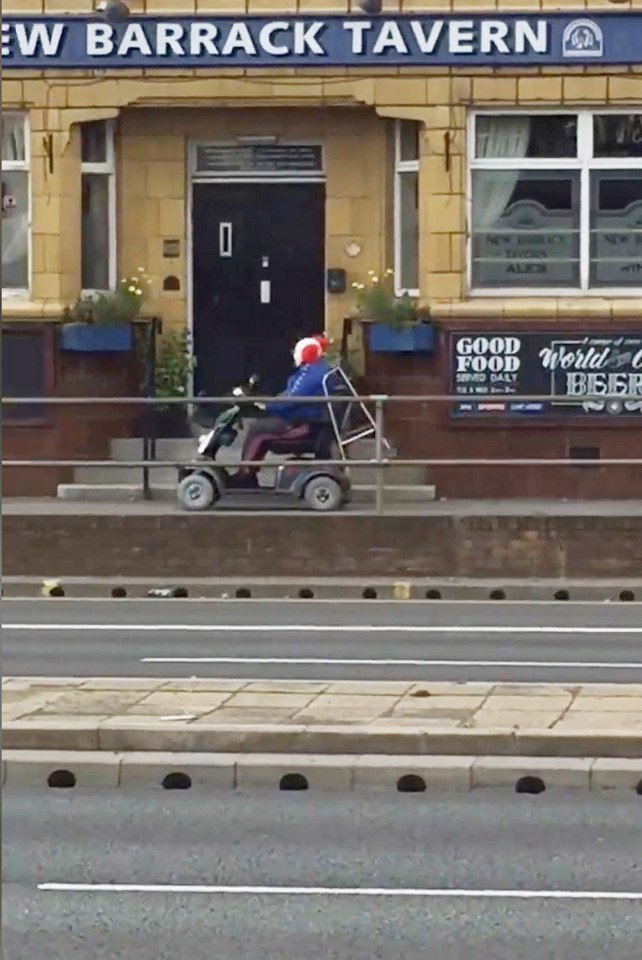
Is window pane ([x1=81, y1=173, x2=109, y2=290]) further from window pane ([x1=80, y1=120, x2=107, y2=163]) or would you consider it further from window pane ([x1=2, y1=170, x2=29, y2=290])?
window pane ([x1=2, y1=170, x2=29, y2=290])

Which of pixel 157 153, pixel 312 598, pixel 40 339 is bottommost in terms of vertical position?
pixel 312 598

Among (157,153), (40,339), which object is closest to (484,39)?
(157,153)

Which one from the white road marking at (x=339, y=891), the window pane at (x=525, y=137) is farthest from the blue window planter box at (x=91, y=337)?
the white road marking at (x=339, y=891)

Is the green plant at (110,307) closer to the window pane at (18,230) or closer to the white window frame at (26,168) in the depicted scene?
the white window frame at (26,168)

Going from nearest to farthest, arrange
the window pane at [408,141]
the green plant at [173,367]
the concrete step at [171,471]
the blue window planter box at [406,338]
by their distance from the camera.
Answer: the concrete step at [171,471] < the blue window planter box at [406,338] < the green plant at [173,367] < the window pane at [408,141]

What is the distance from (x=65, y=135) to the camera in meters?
22.2

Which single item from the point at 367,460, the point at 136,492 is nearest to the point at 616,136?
the point at 367,460

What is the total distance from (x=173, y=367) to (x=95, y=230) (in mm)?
1773

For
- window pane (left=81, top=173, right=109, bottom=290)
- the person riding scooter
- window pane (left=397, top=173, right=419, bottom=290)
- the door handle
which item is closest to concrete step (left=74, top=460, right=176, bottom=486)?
the person riding scooter

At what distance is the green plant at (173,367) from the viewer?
22.2 metres

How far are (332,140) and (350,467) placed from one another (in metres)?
4.40

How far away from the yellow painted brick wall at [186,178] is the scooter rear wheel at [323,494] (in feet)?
11.8

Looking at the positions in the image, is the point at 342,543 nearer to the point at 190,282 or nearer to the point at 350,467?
the point at 350,467

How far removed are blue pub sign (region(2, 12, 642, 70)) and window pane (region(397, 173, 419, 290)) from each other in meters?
1.26
